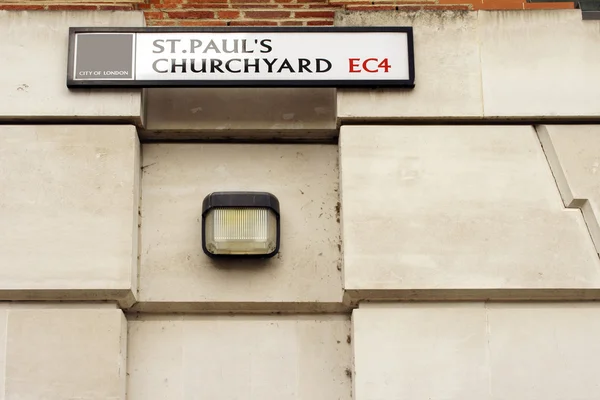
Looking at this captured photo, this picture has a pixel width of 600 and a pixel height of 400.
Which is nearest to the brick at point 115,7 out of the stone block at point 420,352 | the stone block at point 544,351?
the stone block at point 420,352

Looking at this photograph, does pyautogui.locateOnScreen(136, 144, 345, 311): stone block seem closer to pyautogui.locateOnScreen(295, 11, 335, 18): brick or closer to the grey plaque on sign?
the grey plaque on sign

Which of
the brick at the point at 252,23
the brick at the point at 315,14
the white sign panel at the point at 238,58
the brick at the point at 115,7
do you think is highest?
the brick at the point at 115,7

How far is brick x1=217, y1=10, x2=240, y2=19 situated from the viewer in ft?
21.7

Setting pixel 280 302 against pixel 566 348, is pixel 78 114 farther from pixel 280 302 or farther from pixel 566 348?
pixel 566 348

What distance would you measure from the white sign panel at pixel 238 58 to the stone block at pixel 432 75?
0.28ft

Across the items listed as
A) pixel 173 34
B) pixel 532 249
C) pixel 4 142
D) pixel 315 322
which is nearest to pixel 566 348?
pixel 532 249

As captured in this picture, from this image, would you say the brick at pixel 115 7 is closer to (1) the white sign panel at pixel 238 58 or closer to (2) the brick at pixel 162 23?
(2) the brick at pixel 162 23

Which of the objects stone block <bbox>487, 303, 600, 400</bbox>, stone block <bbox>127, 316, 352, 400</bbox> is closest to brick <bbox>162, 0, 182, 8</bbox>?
stone block <bbox>127, 316, 352, 400</bbox>

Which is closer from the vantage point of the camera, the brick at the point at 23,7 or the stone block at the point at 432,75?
the stone block at the point at 432,75

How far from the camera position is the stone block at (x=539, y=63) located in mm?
6277

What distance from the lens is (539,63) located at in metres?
6.35

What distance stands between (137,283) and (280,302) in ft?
2.55

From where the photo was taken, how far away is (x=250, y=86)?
620 cm

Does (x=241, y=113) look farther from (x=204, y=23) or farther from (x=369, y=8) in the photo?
(x=369, y=8)
